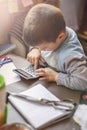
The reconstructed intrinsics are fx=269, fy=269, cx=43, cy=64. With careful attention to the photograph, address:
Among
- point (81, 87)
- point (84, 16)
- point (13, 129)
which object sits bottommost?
point (84, 16)

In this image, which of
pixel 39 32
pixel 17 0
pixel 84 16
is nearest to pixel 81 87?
pixel 39 32

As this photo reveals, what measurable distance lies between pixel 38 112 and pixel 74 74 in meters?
0.26

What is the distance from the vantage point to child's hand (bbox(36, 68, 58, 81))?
1214 mm

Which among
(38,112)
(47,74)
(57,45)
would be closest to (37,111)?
(38,112)

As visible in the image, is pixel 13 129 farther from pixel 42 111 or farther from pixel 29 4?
pixel 29 4

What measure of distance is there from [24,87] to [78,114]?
29 centimetres

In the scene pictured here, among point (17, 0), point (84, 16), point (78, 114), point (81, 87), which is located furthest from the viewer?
point (84, 16)

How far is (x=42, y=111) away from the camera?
1.01m

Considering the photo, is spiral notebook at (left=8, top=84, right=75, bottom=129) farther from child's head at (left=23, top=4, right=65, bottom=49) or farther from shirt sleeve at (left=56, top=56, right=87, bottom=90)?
child's head at (left=23, top=4, right=65, bottom=49)

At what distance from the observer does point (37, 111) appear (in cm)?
101

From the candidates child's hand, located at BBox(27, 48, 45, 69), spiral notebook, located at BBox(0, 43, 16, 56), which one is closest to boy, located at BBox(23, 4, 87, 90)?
child's hand, located at BBox(27, 48, 45, 69)

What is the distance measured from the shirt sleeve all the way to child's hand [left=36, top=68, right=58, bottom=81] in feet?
0.09

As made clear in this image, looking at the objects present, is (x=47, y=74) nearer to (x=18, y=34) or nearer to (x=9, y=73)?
(x=9, y=73)

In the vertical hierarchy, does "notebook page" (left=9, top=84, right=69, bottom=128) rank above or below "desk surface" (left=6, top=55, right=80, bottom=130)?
above
